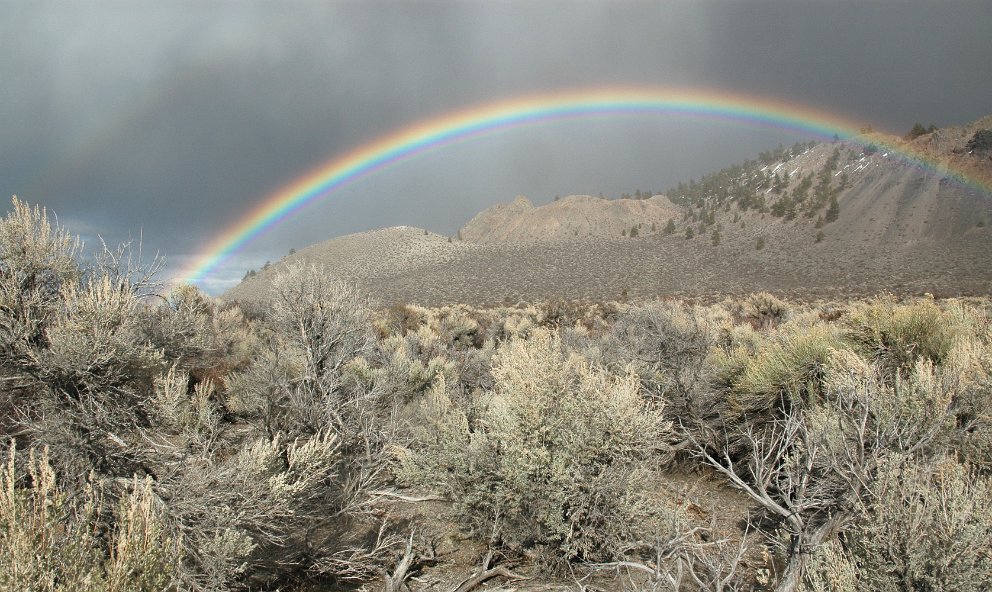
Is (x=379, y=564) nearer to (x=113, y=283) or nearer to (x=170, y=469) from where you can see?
(x=170, y=469)

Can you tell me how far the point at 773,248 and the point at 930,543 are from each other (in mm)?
67509

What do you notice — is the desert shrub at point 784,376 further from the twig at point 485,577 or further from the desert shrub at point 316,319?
the desert shrub at point 316,319

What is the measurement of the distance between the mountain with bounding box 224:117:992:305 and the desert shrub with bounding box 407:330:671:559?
37.1m

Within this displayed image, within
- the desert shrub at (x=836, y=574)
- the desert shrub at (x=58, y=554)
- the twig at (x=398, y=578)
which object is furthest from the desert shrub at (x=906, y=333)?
the desert shrub at (x=58, y=554)

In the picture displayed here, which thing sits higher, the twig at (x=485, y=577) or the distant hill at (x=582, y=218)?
the distant hill at (x=582, y=218)

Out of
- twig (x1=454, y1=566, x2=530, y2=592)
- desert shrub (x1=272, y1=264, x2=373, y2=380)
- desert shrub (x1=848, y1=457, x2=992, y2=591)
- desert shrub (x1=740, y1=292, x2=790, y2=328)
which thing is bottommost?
twig (x1=454, y1=566, x2=530, y2=592)

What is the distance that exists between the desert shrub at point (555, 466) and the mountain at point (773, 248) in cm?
3708

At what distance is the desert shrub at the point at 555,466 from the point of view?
12.6 ft

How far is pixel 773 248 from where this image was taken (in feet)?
196

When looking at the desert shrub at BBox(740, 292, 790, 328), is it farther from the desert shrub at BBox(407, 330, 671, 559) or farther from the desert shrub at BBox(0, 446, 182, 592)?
the desert shrub at BBox(0, 446, 182, 592)

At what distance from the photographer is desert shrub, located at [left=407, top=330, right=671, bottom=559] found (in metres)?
3.84

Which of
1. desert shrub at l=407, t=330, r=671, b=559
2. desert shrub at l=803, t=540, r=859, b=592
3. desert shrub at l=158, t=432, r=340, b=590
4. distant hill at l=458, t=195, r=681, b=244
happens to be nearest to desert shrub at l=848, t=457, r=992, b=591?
desert shrub at l=803, t=540, r=859, b=592

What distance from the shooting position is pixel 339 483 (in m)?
5.13

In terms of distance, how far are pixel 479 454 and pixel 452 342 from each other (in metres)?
11.6
